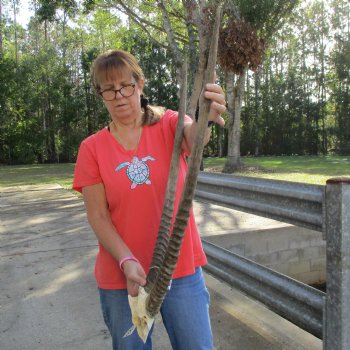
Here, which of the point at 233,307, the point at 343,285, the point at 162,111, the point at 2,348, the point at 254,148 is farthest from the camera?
the point at 254,148

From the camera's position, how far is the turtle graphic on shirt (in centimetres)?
183

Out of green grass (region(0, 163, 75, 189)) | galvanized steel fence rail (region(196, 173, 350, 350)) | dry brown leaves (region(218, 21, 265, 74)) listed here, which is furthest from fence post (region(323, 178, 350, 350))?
green grass (region(0, 163, 75, 189))

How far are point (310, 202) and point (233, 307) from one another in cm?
148

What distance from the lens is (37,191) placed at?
1152 centimetres

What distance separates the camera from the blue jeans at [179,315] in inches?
72.3

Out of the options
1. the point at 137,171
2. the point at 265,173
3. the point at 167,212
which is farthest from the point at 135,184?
the point at 265,173

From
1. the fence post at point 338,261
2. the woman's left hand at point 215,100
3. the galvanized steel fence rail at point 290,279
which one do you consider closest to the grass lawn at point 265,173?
the galvanized steel fence rail at point 290,279

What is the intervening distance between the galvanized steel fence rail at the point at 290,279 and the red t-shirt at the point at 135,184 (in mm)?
610

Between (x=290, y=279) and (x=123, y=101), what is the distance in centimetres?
134

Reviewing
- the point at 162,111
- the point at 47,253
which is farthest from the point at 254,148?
the point at 162,111

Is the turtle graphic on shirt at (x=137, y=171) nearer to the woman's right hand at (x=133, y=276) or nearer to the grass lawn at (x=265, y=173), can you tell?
the woman's right hand at (x=133, y=276)

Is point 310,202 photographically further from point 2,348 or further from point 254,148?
point 254,148

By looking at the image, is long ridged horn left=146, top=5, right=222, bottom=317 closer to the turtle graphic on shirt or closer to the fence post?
the turtle graphic on shirt

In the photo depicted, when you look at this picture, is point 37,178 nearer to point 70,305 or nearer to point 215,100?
point 70,305
